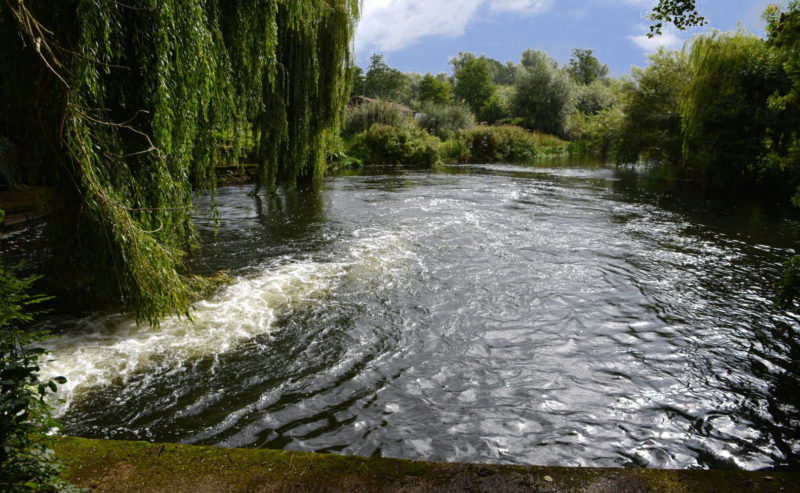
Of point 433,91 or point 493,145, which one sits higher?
point 433,91

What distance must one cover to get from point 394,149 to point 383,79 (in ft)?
181

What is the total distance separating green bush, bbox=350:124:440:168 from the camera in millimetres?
28500

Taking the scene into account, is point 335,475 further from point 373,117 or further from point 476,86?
point 476,86

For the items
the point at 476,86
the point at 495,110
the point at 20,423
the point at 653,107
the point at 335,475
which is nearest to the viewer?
the point at 20,423

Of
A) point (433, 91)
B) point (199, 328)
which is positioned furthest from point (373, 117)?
point (433, 91)

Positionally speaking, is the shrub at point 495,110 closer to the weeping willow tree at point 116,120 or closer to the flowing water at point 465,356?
the flowing water at point 465,356

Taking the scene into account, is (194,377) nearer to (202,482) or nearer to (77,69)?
(202,482)

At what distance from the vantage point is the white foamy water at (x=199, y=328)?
4363 millimetres

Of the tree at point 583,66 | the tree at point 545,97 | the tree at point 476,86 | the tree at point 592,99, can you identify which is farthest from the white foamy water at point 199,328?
the tree at point 583,66

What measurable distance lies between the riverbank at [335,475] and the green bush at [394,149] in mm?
26792

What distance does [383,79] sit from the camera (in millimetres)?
78375

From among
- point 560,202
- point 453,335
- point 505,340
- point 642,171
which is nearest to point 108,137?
point 453,335

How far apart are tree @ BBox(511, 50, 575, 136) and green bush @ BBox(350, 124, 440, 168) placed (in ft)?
92.2

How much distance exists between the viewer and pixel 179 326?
5270mm
